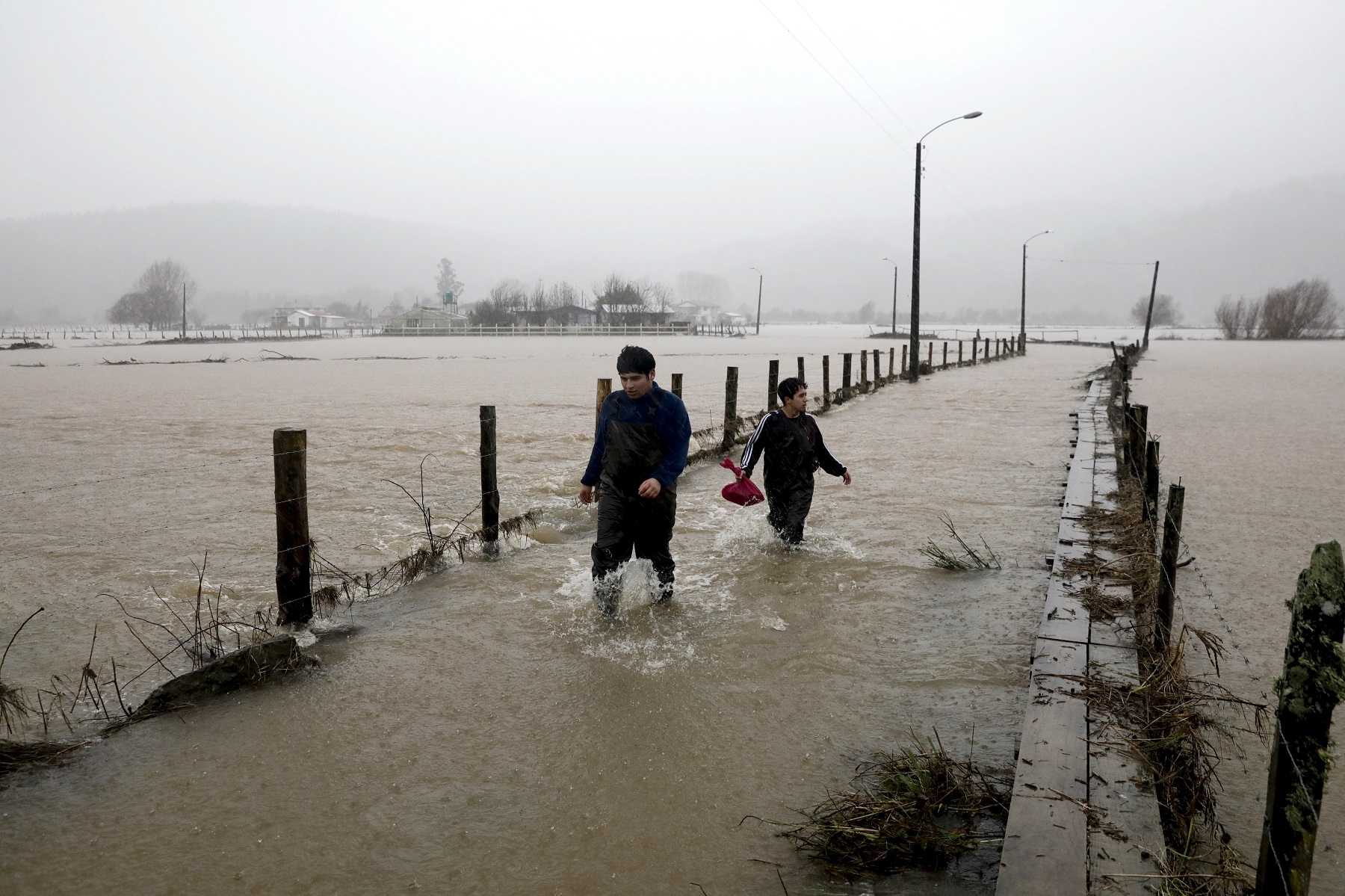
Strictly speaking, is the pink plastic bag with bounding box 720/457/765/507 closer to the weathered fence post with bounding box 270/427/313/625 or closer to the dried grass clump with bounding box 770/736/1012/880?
the weathered fence post with bounding box 270/427/313/625

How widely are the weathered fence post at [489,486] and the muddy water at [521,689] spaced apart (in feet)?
1.03

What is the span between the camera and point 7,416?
20.9m

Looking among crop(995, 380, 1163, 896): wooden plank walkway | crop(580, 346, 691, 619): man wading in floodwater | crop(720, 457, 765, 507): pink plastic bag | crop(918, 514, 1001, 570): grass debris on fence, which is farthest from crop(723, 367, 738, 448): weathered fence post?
crop(995, 380, 1163, 896): wooden plank walkway

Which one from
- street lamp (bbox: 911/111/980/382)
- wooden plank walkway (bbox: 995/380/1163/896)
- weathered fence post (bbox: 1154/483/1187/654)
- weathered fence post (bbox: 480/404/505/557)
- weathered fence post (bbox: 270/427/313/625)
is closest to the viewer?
wooden plank walkway (bbox: 995/380/1163/896)

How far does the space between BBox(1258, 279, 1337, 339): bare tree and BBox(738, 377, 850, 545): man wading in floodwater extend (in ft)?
362

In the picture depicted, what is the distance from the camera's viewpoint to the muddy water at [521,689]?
366 centimetres

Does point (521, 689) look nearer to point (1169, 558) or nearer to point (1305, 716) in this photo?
point (1169, 558)

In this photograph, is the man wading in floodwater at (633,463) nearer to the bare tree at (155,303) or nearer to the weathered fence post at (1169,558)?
the weathered fence post at (1169,558)

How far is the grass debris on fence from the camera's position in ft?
24.8

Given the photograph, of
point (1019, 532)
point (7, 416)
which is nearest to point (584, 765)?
point (1019, 532)

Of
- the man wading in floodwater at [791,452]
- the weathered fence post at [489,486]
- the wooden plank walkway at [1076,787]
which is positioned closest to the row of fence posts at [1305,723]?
the wooden plank walkway at [1076,787]

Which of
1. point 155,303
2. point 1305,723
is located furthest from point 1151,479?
point 155,303

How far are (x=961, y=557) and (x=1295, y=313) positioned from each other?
111456 mm

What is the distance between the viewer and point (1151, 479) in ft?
22.8
